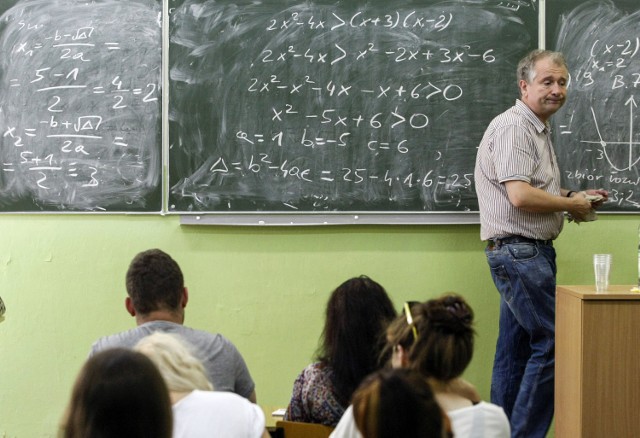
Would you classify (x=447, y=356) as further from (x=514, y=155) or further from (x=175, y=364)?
(x=514, y=155)

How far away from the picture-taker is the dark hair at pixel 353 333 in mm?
2713

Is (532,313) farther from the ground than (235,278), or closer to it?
closer to it

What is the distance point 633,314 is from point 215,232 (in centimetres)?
207

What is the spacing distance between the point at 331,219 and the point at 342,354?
1753mm

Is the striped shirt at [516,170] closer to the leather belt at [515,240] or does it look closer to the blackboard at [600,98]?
the leather belt at [515,240]

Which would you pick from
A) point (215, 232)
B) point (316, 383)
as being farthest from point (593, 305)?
point (215, 232)

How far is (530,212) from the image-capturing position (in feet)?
12.9

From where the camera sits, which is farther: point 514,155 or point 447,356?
point 514,155

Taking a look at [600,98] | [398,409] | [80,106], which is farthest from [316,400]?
[600,98]

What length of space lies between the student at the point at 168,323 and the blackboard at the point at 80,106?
1.57m

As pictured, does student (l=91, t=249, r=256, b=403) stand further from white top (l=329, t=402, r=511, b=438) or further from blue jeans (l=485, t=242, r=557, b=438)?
blue jeans (l=485, t=242, r=557, b=438)

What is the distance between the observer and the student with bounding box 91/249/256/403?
2693mm

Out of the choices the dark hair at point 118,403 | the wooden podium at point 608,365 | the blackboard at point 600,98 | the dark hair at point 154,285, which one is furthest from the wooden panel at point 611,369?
the dark hair at point 118,403

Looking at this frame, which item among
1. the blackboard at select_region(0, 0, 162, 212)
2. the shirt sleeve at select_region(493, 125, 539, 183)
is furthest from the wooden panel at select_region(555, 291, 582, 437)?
the blackboard at select_region(0, 0, 162, 212)
